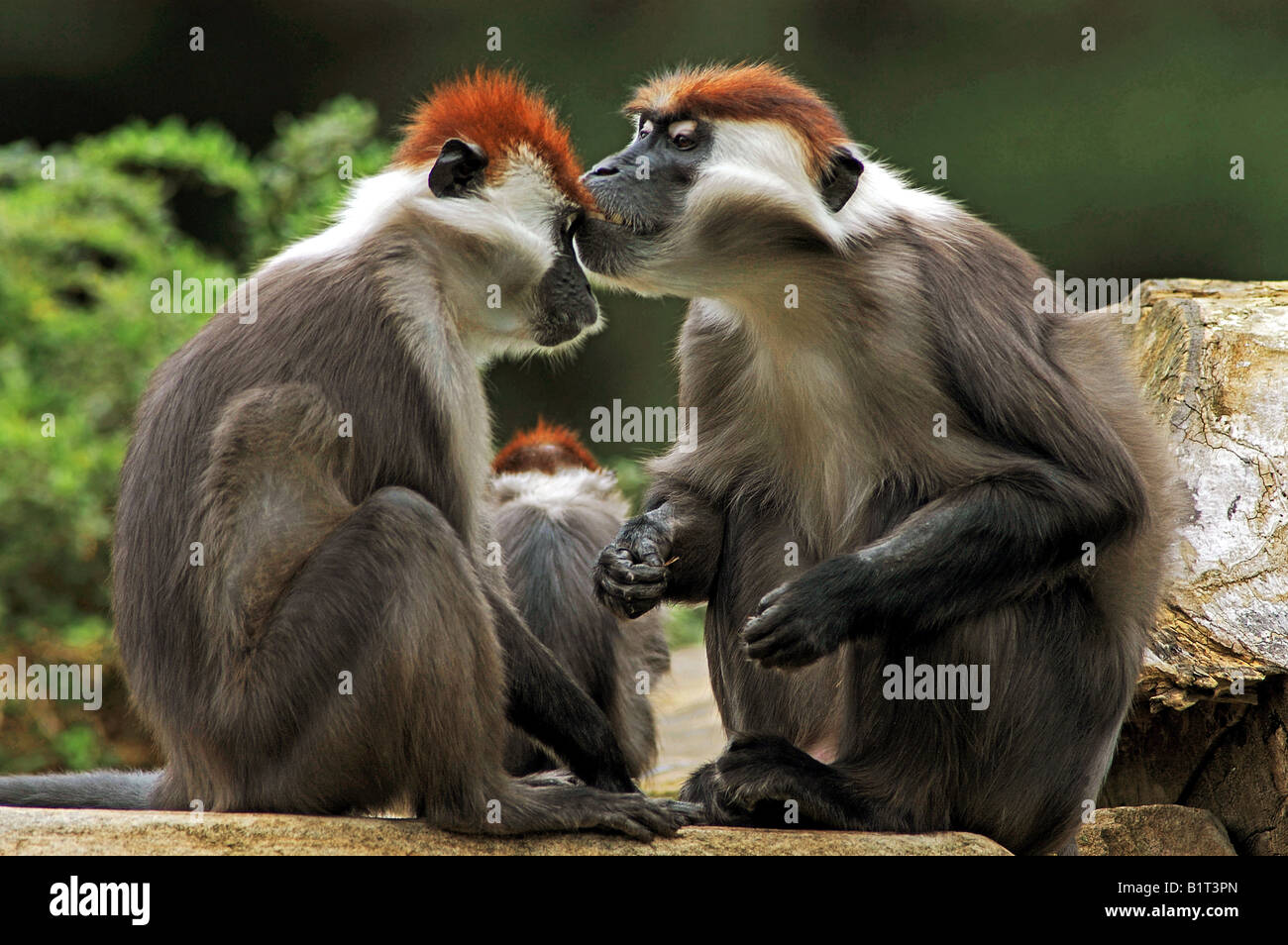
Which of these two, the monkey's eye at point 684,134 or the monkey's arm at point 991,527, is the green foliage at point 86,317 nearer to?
the monkey's eye at point 684,134

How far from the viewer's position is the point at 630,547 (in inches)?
177

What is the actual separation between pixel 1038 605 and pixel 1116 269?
826 cm

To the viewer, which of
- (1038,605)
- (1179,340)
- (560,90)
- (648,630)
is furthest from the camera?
(560,90)

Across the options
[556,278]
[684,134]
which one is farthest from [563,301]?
[684,134]

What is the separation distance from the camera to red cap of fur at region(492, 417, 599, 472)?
6.63m

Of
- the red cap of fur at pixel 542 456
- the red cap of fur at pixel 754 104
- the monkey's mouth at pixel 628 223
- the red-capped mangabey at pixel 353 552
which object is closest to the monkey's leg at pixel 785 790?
the red-capped mangabey at pixel 353 552

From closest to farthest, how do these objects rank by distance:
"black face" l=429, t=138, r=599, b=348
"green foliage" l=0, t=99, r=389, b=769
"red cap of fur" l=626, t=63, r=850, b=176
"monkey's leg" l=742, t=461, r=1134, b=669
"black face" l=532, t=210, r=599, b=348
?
1. "monkey's leg" l=742, t=461, r=1134, b=669
2. "red cap of fur" l=626, t=63, r=850, b=176
3. "black face" l=429, t=138, r=599, b=348
4. "black face" l=532, t=210, r=599, b=348
5. "green foliage" l=0, t=99, r=389, b=769

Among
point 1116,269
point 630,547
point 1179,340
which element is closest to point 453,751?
point 630,547

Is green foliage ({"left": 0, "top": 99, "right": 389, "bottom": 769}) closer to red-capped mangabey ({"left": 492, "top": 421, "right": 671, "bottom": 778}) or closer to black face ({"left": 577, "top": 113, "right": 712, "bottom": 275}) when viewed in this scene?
red-capped mangabey ({"left": 492, "top": 421, "right": 671, "bottom": 778})

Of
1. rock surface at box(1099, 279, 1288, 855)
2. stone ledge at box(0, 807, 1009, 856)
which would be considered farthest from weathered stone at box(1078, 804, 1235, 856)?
stone ledge at box(0, 807, 1009, 856)

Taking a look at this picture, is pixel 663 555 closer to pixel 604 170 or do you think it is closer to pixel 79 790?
pixel 604 170

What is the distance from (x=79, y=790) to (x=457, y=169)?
7.16ft

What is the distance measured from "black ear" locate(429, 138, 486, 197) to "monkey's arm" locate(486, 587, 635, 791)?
47.3 inches

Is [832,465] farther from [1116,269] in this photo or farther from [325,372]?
[1116,269]
